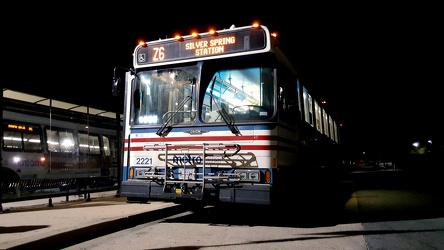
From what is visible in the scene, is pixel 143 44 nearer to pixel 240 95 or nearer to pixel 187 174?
pixel 240 95

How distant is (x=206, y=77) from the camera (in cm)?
680

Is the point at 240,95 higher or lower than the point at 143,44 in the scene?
lower

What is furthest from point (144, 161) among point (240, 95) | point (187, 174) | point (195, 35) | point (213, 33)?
point (213, 33)

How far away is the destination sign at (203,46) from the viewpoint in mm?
6531

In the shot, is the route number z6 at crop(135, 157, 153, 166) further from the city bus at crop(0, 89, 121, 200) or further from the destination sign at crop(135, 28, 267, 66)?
the city bus at crop(0, 89, 121, 200)

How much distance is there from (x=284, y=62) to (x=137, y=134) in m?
3.24

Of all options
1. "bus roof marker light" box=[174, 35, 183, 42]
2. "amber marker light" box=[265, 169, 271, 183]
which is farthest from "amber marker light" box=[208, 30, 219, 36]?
"amber marker light" box=[265, 169, 271, 183]

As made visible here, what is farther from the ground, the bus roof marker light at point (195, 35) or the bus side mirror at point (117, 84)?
the bus roof marker light at point (195, 35)

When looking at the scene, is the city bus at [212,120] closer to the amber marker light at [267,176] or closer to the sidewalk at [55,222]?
the amber marker light at [267,176]

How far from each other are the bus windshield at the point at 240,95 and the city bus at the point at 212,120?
0.7 inches

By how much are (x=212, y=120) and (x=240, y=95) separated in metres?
0.70

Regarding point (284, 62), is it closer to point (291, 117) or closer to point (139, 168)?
point (291, 117)

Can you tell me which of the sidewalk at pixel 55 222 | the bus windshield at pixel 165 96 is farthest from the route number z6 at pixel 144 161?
the sidewalk at pixel 55 222

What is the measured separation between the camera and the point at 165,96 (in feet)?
23.3
